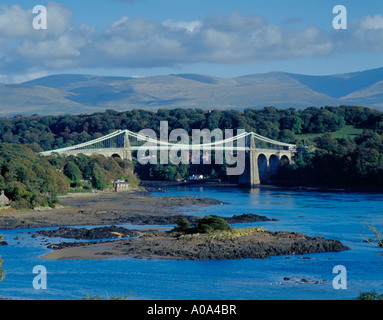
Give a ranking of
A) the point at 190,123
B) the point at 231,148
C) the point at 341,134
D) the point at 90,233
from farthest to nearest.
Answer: the point at 190,123 → the point at 341,134 → the point at 231,148 → the point at 90,233

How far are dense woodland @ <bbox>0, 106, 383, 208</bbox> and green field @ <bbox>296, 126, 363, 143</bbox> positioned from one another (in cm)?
61

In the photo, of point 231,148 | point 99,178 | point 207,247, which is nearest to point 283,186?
point 231,148

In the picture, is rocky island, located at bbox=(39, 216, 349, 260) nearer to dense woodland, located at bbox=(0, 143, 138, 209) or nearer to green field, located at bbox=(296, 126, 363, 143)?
dense woodland, located at bbox=(0, 143, 138, 209)

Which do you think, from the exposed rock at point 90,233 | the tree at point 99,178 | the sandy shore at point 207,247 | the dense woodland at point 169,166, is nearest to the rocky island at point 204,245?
the sandy shore at point 207,247

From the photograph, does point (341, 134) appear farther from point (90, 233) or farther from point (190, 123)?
point (90, 233)

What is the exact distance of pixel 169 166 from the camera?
68375 mm

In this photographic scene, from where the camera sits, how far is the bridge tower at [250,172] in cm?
6569

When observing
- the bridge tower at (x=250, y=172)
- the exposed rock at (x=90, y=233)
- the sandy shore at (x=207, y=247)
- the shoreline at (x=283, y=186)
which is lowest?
the sandy shore at (x=207, y=247)

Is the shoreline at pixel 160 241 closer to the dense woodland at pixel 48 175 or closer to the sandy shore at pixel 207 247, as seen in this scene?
the sandy shore at pixel 207 247

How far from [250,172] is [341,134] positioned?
44.3 feet

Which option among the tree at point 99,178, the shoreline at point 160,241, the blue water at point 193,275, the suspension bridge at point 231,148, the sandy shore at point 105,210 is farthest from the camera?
the suspension bridge at point 231,148

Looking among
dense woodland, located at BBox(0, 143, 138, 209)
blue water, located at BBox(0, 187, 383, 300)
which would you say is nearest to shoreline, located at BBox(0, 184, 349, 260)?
blue water, located at BBox(0, 187, 383, 300)

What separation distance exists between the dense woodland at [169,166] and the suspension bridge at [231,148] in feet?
5.54

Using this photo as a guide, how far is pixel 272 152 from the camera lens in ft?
227
